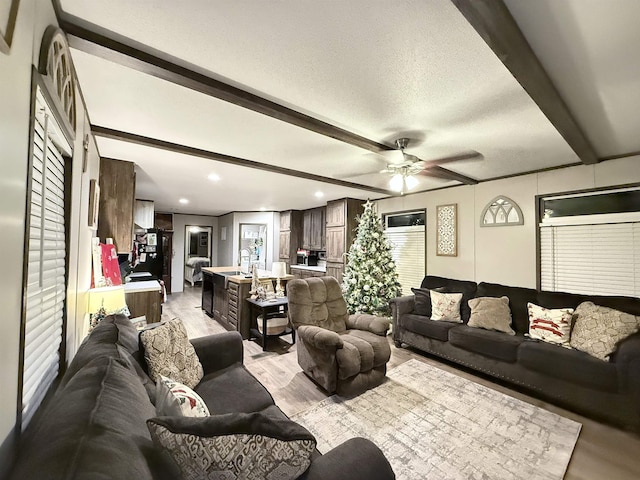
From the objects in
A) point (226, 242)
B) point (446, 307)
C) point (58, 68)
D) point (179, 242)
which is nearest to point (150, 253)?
point (179, 242)

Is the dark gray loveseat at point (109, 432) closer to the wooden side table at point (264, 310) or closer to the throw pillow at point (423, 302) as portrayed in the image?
the wooden side table at point (264, 310)

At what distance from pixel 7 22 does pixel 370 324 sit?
3.18m

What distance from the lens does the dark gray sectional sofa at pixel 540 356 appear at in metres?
2.27

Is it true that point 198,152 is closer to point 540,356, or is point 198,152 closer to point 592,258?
point 540,356

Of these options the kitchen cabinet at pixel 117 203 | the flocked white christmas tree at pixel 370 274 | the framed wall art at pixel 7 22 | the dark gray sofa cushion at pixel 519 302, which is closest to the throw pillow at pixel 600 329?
the dark gray sofa cushion at pixel 519 302

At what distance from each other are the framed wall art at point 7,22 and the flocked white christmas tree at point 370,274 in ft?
14.0

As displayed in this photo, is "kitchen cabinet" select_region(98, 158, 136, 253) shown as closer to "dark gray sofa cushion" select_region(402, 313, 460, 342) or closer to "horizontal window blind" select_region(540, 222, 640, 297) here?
"dark gray sofa cushion" select_region(402, 313, 460, 342)

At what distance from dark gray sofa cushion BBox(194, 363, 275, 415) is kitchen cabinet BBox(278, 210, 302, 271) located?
18.1 ft

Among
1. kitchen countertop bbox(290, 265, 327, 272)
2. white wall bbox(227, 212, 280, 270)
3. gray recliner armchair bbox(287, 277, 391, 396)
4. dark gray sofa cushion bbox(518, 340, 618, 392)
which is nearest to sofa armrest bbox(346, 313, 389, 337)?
gray recliner armchair bbox(287, 277, 391, 396)

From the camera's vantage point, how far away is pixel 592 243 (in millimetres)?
3264

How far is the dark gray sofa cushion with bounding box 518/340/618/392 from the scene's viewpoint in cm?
233

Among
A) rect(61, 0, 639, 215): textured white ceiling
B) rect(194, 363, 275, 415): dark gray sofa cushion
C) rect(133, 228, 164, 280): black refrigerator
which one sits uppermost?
rect(61, 0, 639, 215): textured white ceiling

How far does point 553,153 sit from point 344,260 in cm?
378

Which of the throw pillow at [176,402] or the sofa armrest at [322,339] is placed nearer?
the throw pillow at [176,402]
